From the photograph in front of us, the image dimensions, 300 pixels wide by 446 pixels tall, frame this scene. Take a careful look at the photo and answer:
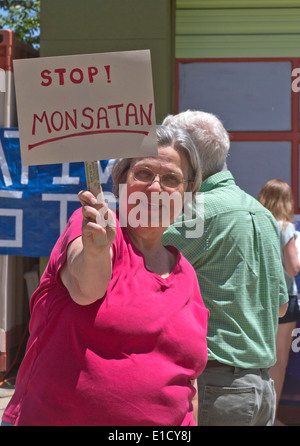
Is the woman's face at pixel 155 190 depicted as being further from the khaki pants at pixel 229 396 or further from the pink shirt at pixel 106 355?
the khaki pants at pixel 229 396

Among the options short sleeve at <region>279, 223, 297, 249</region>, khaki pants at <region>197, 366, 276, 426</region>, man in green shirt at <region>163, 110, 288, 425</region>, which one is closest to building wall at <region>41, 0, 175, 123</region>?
short sleeve at <region>279, 223, 297, 249</region>

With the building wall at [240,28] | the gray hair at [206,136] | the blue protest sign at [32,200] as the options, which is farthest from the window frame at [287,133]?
the gray hair at [206,136]

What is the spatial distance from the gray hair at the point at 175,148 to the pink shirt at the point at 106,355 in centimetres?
25

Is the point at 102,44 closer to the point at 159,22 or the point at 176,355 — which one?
the point at 159,22

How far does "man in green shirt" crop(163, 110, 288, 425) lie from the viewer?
2379 millimetres

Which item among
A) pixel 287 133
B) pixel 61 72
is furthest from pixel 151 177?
pixel 287 133

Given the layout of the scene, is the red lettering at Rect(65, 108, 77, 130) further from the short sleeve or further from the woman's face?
the short sleeve

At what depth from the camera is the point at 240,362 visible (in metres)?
2.39

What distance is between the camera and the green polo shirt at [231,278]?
241 centimetres

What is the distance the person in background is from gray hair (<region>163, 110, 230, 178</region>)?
198 centimetres

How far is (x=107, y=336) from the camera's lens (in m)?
1.60

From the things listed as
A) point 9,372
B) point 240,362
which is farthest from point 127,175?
point 9,372

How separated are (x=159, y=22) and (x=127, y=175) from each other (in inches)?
147

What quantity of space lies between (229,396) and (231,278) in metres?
0.42
